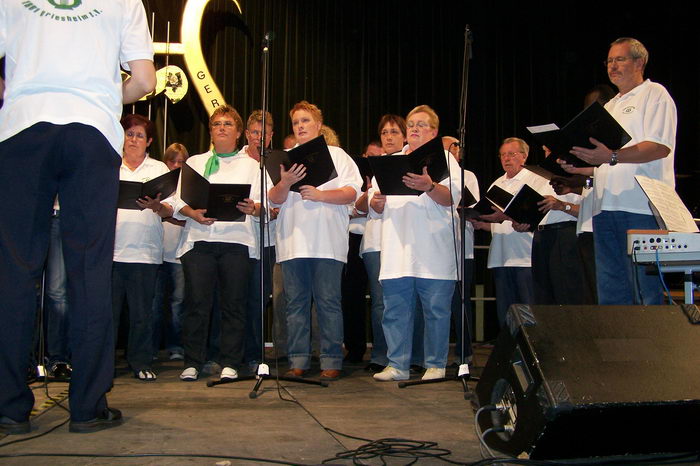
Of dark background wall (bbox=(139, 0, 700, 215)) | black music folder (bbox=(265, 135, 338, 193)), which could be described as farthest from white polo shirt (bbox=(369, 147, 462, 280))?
dark background wall (bbox=(139, 0, 700, 215))

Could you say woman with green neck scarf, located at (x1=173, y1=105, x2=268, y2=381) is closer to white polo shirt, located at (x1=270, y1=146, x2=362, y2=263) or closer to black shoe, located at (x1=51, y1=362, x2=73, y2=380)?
white polo shirt, located at (x1=270, y1=146, x2=362, y2=263)

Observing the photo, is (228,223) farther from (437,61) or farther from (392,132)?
(437,61)

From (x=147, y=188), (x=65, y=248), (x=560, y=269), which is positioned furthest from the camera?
(x=560, y=269)

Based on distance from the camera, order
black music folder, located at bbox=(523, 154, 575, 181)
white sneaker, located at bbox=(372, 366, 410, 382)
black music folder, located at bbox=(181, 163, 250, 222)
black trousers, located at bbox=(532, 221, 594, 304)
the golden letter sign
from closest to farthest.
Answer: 1. black music folder, located at bbox=(523, 154, 575, 181)
2. black music folder, located at bbox=(181, 163, 250, 222)
3. white sneaker, located at bbox=(372, 366, 410, 382)
4. black trousers, located at bbox=(532, 221, 594, 304)
5. the golden letter sign

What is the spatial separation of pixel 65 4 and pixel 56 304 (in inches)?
78.5

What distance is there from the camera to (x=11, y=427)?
6.97ft

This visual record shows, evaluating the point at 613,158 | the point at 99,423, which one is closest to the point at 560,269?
the point at 613,158

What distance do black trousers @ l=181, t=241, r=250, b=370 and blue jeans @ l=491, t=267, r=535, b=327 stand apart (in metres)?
2.18

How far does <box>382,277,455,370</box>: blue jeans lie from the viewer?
3679 millimetres

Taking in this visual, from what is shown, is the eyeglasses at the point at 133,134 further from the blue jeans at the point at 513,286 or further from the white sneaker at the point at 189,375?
the blue jeans at the point at 513,286

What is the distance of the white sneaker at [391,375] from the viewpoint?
3.63m

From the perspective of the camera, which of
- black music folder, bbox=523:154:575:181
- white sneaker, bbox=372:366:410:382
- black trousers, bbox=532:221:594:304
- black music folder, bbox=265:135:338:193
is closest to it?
black music folder, bbox=523:154:575:181

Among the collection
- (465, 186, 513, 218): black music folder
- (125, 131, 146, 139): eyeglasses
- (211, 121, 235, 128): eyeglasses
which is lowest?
(465, 186, 513, 218): black music folder

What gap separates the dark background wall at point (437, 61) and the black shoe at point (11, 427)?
457 cm
